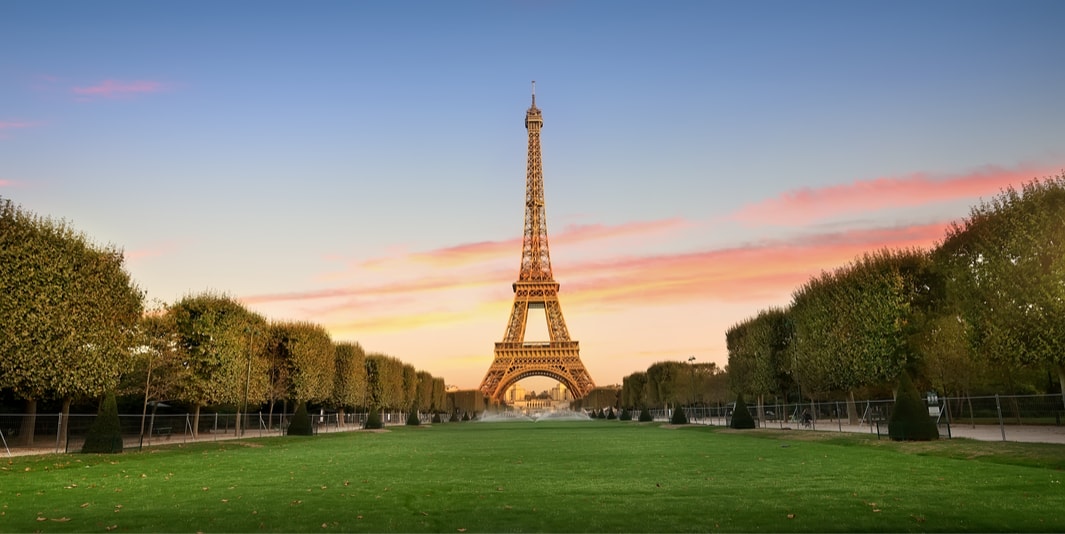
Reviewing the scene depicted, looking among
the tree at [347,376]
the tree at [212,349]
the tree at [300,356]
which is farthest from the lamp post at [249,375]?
the tree at [347,376]

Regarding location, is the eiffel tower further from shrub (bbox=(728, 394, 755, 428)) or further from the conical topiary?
the conical topiary

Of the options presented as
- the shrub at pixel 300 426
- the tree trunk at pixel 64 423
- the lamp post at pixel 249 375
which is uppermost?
the lamp post at pixel 249 375

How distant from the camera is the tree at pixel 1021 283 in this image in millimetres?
25422

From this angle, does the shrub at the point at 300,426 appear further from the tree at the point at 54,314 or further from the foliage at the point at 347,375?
the foliage at the point at 347,375

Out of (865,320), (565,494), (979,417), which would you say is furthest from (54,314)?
(979,417)

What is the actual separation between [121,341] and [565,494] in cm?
2788

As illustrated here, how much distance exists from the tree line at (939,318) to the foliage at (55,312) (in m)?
33.7

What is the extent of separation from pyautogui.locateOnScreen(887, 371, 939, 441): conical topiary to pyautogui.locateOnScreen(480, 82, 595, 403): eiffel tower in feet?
227

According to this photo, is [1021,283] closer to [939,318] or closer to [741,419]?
[939,318]

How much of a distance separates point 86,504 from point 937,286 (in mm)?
42028

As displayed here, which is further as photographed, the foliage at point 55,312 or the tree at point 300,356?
the tree at point 300,356

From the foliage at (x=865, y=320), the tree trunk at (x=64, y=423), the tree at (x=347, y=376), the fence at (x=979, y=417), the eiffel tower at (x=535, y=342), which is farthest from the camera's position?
the eiffel tower at (x=535, y=342)

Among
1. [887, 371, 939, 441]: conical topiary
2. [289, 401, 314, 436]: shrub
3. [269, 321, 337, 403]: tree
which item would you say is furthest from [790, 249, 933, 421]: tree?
[269, 321, 337, 403]: tree

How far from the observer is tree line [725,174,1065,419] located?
2611 cm
